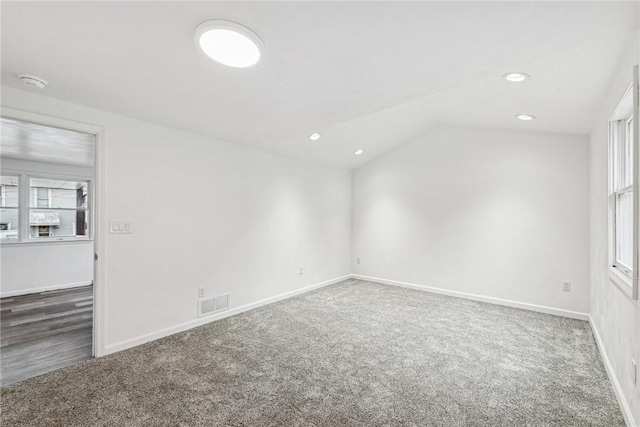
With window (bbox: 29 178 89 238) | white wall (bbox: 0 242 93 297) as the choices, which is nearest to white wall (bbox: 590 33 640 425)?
white wall (bbox: 0 242 93 297)

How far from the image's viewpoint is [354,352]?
2.84 meters

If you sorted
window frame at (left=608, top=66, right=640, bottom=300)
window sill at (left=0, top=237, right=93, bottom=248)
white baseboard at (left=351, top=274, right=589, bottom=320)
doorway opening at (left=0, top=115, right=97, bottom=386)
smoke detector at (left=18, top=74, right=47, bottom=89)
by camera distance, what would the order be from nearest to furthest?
window frame at (left=608, top=66, right=640, bottom=300)
smoke detector at (left=18, top=74, right=47, bottom=89)
doorway opening at (left=0, top=115, right=97, bottom=386)
white baseboard at (left=351, top=274, right=589, bottom=320)
window sill at (left=0, top=237, right=93, bottom=248)

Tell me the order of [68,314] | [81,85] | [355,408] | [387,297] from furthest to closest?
[387,297], [68,314], [81,85], [355,408]

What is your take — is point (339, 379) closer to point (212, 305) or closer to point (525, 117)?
point (212, 305)

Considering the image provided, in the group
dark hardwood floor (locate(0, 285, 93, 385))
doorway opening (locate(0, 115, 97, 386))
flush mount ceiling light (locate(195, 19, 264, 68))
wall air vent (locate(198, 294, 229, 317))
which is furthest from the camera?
wall air vent (locate(198, 294, 229, 317))

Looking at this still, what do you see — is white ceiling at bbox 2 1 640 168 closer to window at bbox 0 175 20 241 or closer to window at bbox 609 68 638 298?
window at bbox 609 68 638 298

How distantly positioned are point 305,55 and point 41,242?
5953 mm

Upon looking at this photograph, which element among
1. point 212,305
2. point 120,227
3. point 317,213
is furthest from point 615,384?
point 120,227

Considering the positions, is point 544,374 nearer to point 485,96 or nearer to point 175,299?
point 485,96

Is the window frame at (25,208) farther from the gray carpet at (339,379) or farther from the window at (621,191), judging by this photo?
the window at (621,191)

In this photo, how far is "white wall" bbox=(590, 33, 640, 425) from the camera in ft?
5.82

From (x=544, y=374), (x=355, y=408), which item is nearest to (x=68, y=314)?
(x=355, y=408)

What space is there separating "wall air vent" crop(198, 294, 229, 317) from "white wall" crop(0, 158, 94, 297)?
3.65 metres

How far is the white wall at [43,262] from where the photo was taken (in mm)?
4871
